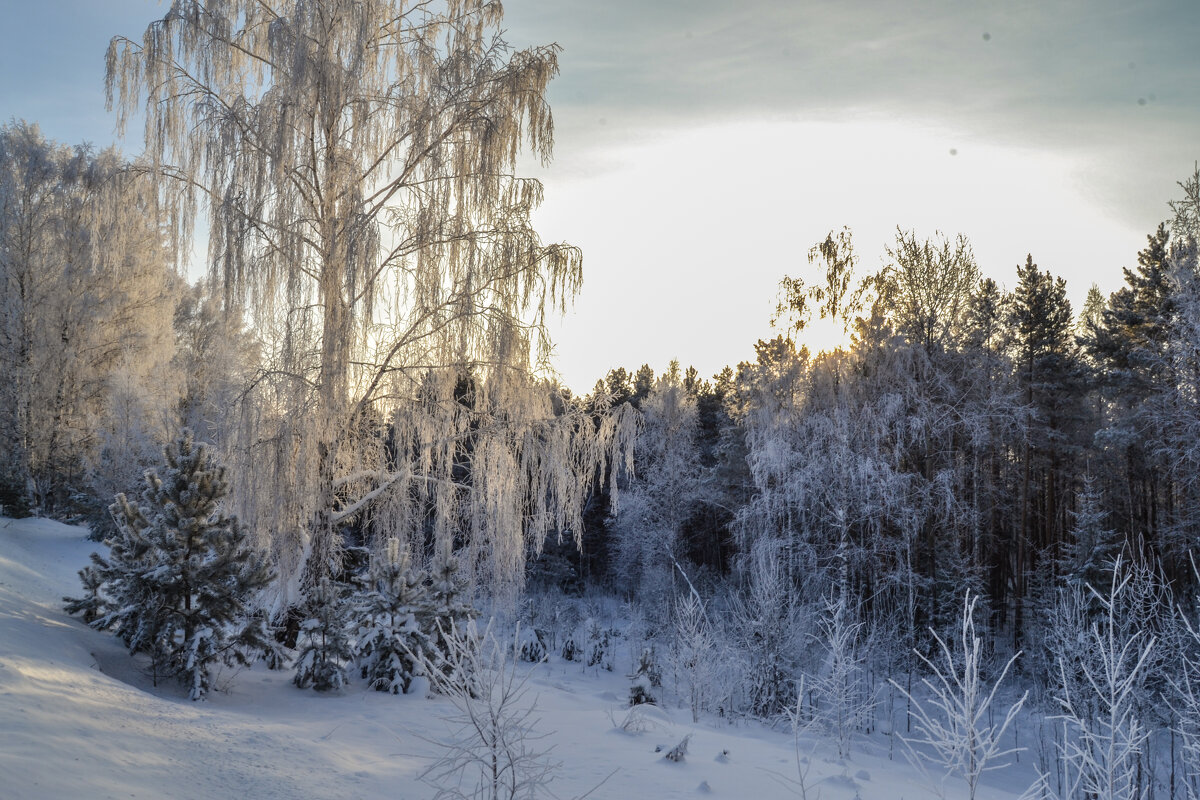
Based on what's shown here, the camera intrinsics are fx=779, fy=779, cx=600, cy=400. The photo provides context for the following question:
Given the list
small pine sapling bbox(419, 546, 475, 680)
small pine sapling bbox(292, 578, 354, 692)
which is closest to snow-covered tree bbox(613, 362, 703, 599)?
small pine sapling bbox(419, 546, 475, 680)

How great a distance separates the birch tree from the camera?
28.5 feet

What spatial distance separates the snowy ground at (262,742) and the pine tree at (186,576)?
0.37 m

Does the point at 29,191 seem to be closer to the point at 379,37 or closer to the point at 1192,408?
the point at 379,37

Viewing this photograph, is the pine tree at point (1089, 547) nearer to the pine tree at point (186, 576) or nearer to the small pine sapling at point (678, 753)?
the small pine sapling at point (678, 753)

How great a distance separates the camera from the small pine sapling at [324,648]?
911 centimetres

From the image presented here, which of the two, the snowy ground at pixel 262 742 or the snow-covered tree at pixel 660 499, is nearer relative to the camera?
the snowy ground at pixel 262 742

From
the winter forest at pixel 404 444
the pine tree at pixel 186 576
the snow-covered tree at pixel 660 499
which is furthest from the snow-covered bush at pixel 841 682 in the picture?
the snow-covered tree at pixel 660 499

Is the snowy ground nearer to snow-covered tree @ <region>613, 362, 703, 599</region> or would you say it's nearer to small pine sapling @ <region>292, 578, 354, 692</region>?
small pine sapling @ <region>292, 578, 354, 692</region>

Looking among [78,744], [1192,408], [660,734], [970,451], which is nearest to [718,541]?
[970,451]

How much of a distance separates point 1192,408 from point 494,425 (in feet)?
50.7

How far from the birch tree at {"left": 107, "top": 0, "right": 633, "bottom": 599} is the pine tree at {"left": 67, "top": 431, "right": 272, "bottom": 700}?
0.51 metres

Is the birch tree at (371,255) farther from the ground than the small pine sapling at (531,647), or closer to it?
farther from the ground

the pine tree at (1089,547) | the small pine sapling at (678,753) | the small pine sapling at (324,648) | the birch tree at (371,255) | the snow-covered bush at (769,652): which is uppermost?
the birch tree at (371,255)

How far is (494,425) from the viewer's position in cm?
973
